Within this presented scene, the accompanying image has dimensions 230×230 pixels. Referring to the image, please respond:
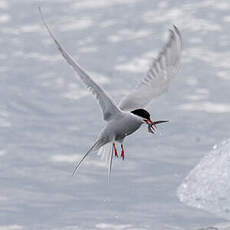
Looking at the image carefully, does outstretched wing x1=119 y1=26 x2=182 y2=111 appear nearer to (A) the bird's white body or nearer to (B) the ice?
(A) the bird's white body

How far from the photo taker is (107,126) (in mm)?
9156

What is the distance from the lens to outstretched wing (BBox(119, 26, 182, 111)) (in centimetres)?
920

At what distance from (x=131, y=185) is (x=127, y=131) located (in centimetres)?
826

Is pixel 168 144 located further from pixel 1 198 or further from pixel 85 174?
pixel 1 198

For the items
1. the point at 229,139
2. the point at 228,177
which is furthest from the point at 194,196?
the point at 229,139

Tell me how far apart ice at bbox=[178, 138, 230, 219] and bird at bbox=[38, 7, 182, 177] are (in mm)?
4346

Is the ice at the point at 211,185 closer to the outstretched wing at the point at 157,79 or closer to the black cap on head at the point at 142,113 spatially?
the outstretched wing at the point at 157,79

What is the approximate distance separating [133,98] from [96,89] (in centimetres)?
109

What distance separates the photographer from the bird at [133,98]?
28.6 ft

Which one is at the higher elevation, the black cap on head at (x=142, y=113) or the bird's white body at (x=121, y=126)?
the black cap on head at (x=142, y=113)

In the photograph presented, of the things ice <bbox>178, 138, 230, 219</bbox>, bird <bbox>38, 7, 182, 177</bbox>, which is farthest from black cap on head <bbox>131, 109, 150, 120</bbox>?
ice <bbox>178, 138, 230, 219</bbox>

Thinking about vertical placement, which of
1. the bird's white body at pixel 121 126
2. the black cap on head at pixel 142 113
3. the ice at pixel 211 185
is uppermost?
the black cap on head at pixel 142 113

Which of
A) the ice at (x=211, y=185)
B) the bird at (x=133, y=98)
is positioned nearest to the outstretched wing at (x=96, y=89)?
the bird at (x=133, y=98)

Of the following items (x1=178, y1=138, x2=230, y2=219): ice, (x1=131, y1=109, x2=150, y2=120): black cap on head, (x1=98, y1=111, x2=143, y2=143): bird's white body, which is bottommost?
(x1=178, y1=138, x2=230, y2=219): ice
